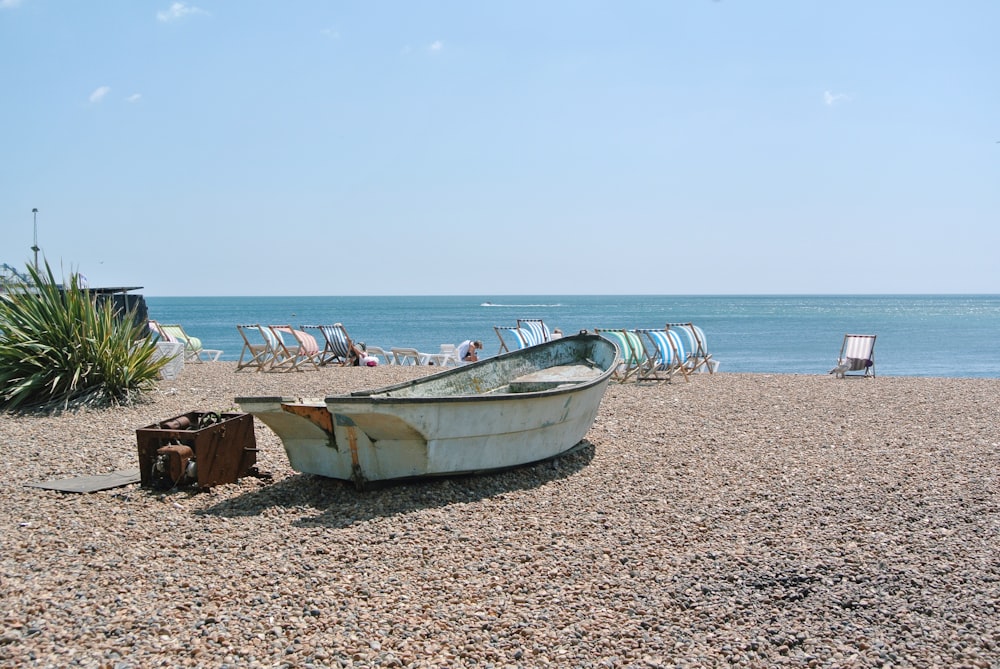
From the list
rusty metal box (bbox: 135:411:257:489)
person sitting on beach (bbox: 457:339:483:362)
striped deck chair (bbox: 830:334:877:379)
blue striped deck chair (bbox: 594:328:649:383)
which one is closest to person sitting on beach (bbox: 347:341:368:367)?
person sitting on beach (bbox: 457:339:483:362)

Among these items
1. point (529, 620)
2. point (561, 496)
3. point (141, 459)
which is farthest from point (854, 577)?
point (141, 459)

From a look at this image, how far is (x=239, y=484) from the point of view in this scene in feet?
21.8

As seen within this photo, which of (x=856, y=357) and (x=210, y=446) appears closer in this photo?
(x=210, y=446)

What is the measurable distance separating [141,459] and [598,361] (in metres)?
4.73

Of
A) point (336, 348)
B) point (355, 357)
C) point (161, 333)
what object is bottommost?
point (355, 357)

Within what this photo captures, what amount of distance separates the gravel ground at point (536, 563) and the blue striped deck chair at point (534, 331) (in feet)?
28.0

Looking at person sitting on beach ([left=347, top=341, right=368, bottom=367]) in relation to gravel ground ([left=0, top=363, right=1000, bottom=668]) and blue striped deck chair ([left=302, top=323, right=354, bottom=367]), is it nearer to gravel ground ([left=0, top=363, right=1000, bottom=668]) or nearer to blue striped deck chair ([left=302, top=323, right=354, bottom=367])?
blue striped deck chair ([left=302, top=323, right=354, bottom=367])

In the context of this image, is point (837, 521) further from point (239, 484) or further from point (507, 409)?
point (239, 484)

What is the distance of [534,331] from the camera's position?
1711 centimetres

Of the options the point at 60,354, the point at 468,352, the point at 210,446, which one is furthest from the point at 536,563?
the point at 468,352

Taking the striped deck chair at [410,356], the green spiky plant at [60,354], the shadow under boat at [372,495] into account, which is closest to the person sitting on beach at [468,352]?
the striped deck chair at [410,356]

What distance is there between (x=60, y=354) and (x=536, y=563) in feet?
26.4

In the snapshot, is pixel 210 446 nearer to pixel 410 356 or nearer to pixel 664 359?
pixel 664 359

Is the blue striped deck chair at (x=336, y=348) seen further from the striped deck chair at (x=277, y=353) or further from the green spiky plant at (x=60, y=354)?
the green spiky plant at (x=60, y=354)
